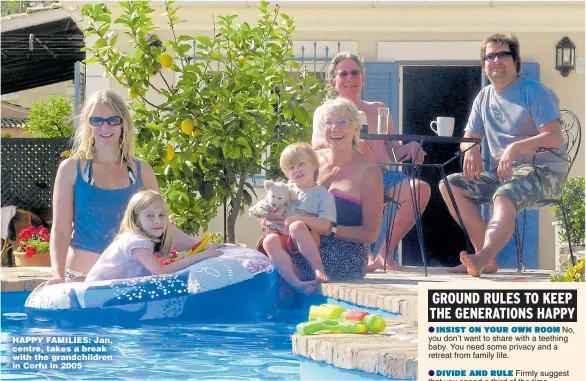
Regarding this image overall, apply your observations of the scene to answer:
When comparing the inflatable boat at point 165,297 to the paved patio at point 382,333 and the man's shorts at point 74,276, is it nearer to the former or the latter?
the man's shorts at point 74,276

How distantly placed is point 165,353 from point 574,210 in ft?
14.5

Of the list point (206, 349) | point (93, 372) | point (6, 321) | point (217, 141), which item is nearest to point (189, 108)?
A: point (217, 141)

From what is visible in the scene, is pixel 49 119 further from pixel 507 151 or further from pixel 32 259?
pixel 507 151

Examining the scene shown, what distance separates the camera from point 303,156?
613cm

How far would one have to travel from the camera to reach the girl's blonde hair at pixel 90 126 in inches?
228

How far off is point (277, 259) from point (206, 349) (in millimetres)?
1220

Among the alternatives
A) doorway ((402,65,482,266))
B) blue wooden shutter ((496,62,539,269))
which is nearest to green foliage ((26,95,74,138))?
doorway ((402,65,482,266))

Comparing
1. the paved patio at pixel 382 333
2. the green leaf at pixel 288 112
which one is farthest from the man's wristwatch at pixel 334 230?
the green leaf at pixel 288 112

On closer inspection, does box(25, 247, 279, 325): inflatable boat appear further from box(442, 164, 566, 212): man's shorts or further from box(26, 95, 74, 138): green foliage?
box(26, 95, 74, 138): green foliage

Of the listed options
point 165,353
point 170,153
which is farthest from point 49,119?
point 165,353

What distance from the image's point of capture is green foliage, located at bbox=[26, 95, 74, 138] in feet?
50.3

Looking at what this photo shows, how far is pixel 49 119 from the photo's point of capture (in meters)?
15.9

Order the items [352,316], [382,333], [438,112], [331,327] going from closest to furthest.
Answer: [382,333], [331,327], [352,316], [438,112]

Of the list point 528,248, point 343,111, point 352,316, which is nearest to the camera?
point 352,316
